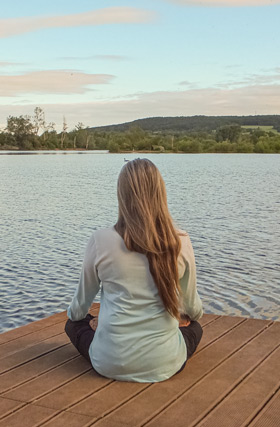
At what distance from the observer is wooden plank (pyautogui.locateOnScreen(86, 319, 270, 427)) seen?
8.17 ft

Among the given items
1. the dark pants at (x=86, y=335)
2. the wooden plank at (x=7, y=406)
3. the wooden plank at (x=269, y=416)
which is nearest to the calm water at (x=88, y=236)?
the dark pants at (x=86, y=335)

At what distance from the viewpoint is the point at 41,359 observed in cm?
321

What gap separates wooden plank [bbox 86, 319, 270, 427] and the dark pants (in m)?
0.08

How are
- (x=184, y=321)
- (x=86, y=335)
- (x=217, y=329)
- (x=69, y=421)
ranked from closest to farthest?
(x=69, y=421)
(x=86, y=335)
(x=184, y=321)
(x=217, y=329)

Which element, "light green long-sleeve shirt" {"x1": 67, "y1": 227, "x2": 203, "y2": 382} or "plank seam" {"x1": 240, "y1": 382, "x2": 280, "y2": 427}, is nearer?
"plank seam" {"x1": 240, "y1": 382, "x2": 280, "y2": 427}

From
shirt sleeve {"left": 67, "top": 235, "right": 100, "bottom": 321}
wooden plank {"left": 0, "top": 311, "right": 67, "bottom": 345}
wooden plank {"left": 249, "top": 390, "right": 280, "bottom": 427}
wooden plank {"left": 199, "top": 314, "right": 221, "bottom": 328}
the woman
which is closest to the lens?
wooden plank {"left": 249, "top": 390, "right": 280, "bottom": 427}

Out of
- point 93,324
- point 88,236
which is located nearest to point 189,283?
point 93,324

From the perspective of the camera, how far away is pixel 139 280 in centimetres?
275

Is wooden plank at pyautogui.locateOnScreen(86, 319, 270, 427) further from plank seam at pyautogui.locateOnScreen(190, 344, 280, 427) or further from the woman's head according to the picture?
the woman's head

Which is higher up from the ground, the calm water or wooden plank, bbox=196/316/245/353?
wooden plank, bbox=196/316/245/353

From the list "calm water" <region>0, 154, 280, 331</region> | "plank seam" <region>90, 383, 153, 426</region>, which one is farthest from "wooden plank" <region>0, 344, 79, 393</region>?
"calm water" <region>0, 154, 280, 331</region>

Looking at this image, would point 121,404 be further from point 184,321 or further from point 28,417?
point 184,321

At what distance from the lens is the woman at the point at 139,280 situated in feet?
8.70

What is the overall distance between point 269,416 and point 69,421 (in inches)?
32.0
